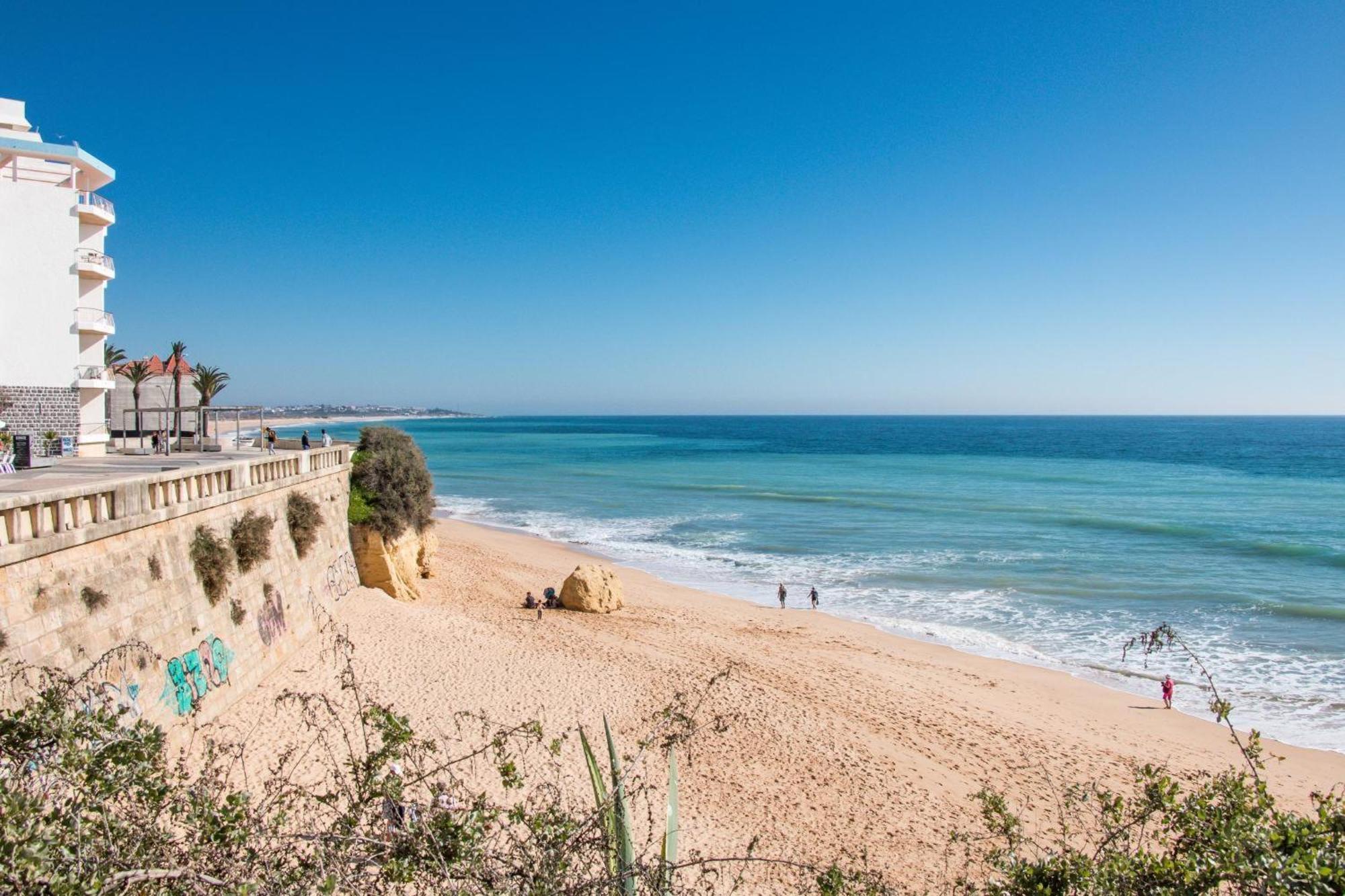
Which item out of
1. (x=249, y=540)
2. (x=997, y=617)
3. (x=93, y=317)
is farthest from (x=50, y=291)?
(x=997, y=617)

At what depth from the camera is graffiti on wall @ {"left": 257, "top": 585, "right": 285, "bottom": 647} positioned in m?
14.3

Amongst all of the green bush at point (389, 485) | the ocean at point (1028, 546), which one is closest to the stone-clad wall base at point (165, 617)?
the green bush at point (389, 485)

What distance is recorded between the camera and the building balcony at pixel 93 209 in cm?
2334

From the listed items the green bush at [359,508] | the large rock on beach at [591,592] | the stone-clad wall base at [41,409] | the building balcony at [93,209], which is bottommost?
the large rock on beach at [591,592]

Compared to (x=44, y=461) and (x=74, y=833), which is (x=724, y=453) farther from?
(x=74, y=833)

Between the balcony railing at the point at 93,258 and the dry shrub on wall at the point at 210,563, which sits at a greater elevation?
the balcony railing at the point at 93,258

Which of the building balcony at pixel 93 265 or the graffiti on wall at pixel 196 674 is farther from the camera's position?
the building balcony at pixel 93 265

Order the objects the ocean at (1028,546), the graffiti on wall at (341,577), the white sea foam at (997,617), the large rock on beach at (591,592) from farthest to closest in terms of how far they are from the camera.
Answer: the large rock on beach at (591,592), the ocean at (1028,546), the graffiti on wall at (341,577), the white sea foam at (997,617)

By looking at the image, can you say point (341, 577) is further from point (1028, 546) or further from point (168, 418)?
point (1028, 546)

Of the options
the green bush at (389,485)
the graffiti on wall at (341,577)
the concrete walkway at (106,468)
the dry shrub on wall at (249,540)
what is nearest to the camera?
the concrete walkway at (106,468)

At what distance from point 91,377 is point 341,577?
1188cm

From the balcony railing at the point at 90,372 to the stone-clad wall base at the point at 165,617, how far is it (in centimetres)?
1232

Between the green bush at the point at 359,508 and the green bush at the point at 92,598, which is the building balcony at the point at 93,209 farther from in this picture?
the green bush at the point at 92,598

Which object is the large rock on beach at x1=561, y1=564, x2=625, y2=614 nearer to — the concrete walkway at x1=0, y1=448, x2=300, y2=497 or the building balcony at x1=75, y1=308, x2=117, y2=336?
the concrete walkway at x1=0, y1=448, x2=300, y2=497
